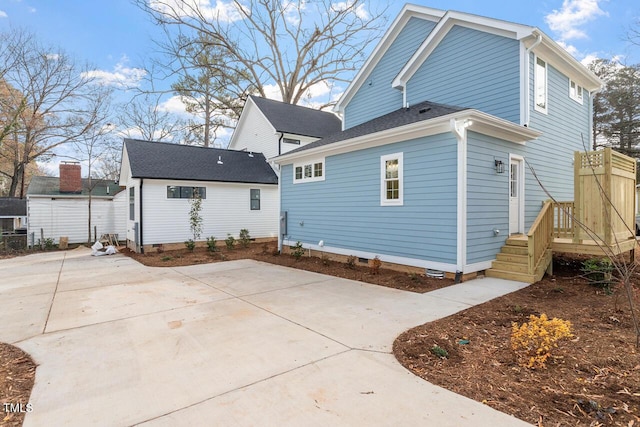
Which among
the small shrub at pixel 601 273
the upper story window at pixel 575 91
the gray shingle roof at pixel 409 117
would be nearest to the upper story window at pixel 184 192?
the gray shingle roof at pixel 409 117

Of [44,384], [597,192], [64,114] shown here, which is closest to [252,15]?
[64,114]

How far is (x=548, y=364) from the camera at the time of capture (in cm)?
297

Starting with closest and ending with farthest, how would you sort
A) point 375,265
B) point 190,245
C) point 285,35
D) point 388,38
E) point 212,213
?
point 375,265, point 388,38, point 190,245, point 212,213, point 285,35

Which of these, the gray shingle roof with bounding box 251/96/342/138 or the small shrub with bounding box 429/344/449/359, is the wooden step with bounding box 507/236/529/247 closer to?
the small shrub with bounding box 429/344/449/359

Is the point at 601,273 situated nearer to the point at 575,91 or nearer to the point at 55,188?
the point at 575,91

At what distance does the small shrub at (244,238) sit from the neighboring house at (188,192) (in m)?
0.43

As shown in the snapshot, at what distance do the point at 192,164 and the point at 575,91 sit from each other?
47.2 feet

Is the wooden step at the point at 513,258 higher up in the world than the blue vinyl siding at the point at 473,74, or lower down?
lower down

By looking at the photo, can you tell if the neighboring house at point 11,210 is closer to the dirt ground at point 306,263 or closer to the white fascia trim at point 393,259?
the dirt ground at point 306,263

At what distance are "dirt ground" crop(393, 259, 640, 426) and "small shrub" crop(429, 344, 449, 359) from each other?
4 cm

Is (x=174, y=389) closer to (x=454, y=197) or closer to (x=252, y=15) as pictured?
(x=454, y=197)

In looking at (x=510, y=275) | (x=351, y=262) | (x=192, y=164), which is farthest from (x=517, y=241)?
(x=192, y=164)

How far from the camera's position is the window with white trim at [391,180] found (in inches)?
299

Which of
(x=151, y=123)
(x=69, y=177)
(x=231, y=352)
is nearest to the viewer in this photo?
(x=231, y=352)
